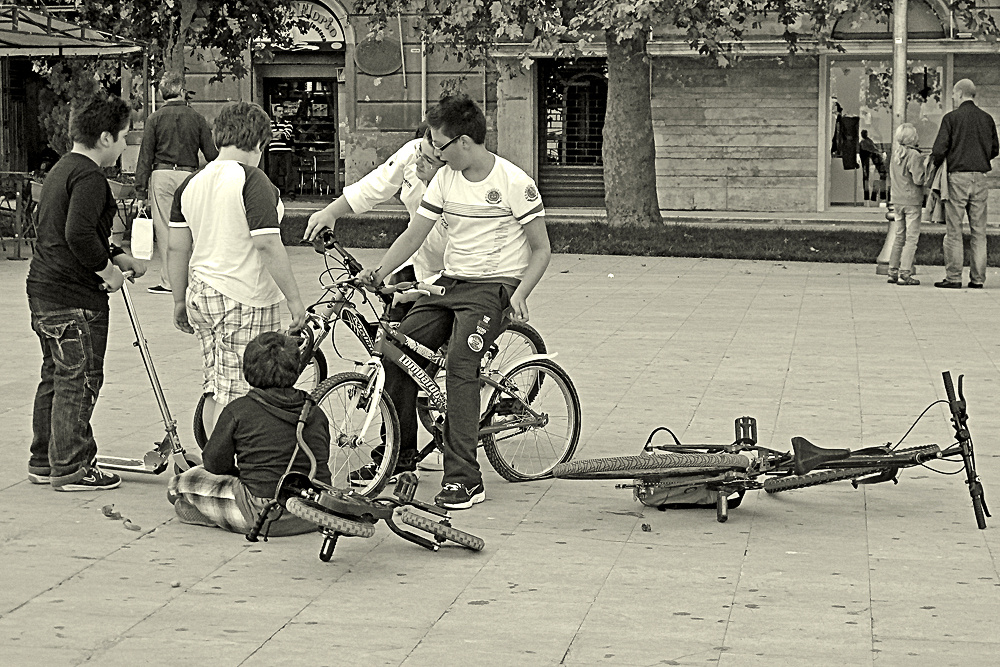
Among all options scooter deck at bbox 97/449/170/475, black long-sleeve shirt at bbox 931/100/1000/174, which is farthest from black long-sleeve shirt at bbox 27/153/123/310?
black long-sleeve shirt at bbox 931/100/1000/174

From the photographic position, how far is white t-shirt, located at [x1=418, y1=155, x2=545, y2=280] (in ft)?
22.0

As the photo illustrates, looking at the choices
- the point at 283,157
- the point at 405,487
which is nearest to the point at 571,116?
the point at 283,157

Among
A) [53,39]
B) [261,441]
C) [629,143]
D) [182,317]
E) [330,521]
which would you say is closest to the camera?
[330,521]

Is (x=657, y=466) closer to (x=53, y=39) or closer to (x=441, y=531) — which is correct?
(x=441, y=531)

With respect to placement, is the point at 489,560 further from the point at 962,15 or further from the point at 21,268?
the point at 962,15

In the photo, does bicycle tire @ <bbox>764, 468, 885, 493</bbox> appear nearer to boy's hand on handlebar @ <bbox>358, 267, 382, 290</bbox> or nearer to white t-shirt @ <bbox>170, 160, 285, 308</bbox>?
boy's hand on handlebar @ <bbox>358, 267, 382, 290</bbox>

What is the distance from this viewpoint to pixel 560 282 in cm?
1577

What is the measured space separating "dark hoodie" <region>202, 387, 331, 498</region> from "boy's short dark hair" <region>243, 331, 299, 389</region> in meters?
0.04

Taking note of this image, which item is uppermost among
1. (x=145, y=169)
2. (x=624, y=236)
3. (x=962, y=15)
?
(x=962, y=15)

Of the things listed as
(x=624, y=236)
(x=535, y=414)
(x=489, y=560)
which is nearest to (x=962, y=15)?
(x=624, y=236)

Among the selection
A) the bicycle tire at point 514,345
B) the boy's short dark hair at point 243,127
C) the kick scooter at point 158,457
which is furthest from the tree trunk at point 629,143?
the boy's short dark hair at point 243,127

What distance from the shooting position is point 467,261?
22.2 ft

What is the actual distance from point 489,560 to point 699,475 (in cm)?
108

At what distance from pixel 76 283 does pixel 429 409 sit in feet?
5.23
